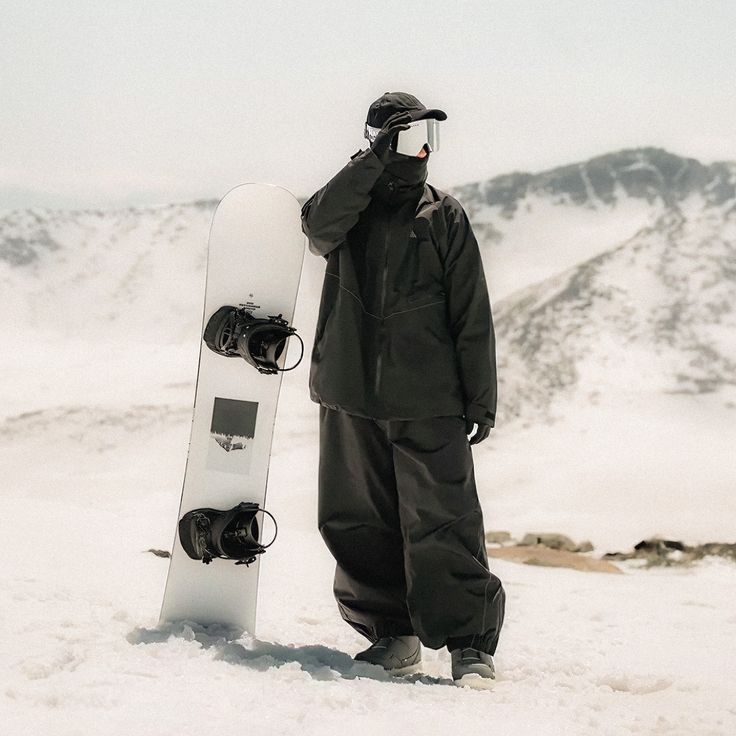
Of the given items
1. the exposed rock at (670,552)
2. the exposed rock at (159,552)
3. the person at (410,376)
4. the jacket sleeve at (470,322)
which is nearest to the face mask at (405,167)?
the person at (410,376)

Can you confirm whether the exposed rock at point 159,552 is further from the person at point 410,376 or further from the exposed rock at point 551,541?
the exposed rock at point 551,541

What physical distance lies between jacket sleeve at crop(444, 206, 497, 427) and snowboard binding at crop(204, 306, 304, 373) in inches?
16.0

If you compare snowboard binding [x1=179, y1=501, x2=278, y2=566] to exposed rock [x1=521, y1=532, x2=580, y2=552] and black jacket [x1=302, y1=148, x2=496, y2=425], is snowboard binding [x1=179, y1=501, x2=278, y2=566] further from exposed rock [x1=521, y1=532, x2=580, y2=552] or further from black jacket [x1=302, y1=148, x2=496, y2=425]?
exposed rock [x1=521, y1=532, x2=580, y2=552]

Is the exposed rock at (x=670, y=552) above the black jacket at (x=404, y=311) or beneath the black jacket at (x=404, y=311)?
beneath

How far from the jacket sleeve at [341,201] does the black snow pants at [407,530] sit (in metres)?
0.46

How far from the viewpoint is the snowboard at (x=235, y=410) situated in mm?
2594

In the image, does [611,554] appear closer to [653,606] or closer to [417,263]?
[653,606]

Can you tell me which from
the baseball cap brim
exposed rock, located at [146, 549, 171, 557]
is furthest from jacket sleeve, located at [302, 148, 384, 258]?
exposed rock, located at [146, 549, 171, 557]

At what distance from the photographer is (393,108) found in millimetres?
2373

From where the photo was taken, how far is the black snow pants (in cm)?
235

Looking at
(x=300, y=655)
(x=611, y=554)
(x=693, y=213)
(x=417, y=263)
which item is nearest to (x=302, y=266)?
(x=417, y=263)

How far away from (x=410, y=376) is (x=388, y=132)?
58cm

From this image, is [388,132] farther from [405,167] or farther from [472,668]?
[472,668]

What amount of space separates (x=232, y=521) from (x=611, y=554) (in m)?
2.91
